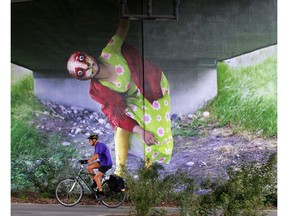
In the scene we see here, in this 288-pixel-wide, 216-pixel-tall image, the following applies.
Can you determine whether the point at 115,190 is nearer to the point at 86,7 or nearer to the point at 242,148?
the point at 242,148

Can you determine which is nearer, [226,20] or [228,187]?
[228,187]

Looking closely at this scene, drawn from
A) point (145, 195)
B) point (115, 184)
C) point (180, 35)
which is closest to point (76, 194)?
point (115, 184)

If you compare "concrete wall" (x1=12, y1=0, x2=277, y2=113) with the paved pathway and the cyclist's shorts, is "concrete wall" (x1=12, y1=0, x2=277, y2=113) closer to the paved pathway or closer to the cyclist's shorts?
the cyclist's shorts

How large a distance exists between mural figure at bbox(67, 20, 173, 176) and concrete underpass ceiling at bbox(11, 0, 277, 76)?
0.30 metres

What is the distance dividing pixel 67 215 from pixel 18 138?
3259 millimetres

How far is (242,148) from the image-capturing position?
2070 centimetres

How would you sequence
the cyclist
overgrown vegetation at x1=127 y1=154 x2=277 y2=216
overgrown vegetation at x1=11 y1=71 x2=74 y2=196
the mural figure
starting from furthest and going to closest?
1. overgrown vegetation at x1=11 y1=71 x2=74 y2=196
2. the mural figure
3. the cyclist
4. overgrown vegetation at x1=127 y1=154 x2=277 y2=216

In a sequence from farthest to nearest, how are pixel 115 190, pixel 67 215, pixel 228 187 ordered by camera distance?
1. pixel 115 190
2. pixel 67 215
3. pixel 228 187

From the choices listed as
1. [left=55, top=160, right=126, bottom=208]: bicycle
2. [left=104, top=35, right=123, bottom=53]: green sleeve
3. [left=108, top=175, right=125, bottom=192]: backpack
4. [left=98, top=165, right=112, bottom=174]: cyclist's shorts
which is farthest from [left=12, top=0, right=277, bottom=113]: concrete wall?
[left=55, top=160, right=126, bottom=208]: bicycle

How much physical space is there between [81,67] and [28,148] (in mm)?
2543

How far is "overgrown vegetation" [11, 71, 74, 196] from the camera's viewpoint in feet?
68.3

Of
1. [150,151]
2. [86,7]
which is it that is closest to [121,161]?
[150,151]

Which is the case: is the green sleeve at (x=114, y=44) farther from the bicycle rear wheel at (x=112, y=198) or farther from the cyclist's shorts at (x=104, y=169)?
the bicycle rear wheel at (x=112, y=198)

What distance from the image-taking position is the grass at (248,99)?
2061 cm
